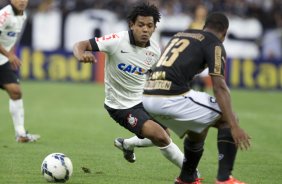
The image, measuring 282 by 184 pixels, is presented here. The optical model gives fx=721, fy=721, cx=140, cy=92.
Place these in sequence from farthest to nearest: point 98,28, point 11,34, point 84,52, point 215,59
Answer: point 98,28 < point 11,34 < point 84,52 < point 215,59

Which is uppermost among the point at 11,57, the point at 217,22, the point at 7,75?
the point at 217,22

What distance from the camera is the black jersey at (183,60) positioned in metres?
7.41

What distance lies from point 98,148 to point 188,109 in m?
4.20

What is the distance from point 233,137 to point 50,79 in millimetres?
20539

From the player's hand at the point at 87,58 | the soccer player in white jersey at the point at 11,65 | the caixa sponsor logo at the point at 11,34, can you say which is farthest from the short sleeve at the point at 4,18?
the player's hand at the point at 87,58

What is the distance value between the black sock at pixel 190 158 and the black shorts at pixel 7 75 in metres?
4.74

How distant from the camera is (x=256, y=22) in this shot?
27906 mm

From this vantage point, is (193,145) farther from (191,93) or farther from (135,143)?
(135,143)

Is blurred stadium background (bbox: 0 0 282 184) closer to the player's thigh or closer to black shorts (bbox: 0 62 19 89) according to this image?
the player's thigh

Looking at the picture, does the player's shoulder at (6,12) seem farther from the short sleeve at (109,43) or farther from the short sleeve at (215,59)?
the short sleeve at (215,59)

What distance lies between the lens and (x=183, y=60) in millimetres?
7523

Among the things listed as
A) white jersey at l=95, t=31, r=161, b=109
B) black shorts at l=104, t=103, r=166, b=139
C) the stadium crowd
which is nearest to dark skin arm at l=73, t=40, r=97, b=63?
white jersey at l=95, t=31, r=161, b=109

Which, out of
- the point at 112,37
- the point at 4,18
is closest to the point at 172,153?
the point at 112,37

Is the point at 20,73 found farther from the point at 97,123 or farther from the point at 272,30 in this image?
the point at 97,123
